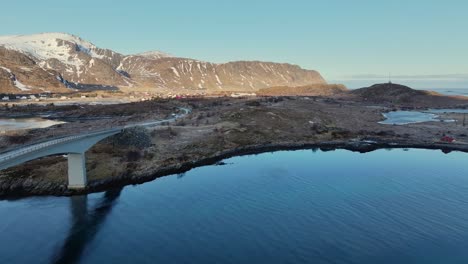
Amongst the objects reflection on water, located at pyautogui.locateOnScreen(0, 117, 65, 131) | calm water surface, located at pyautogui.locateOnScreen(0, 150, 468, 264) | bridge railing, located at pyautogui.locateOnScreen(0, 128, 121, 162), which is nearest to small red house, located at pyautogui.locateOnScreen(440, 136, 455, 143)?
calm water surface, located at pyautogui.locateOnScreen(0, 150, 468, 264)

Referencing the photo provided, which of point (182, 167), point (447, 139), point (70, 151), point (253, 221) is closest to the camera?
point (253, 221)

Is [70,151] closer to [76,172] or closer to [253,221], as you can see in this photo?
[76,172]

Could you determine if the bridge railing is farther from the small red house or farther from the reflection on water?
the small red house

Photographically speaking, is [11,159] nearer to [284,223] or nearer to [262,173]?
[284,223]

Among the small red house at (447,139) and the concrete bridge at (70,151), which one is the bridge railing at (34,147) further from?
the small red house at (447,139)

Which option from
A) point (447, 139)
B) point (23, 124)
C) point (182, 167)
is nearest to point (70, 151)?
point (182, 167)

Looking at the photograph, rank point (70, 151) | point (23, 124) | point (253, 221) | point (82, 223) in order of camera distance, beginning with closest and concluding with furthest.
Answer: point (82, 223) < point (253, 221) < point (70, 151) < point (23, 124)

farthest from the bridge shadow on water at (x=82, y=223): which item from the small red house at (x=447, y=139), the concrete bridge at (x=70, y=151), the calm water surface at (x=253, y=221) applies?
the small red house at (x=447, y=139)

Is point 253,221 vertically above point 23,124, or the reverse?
point 23,124
